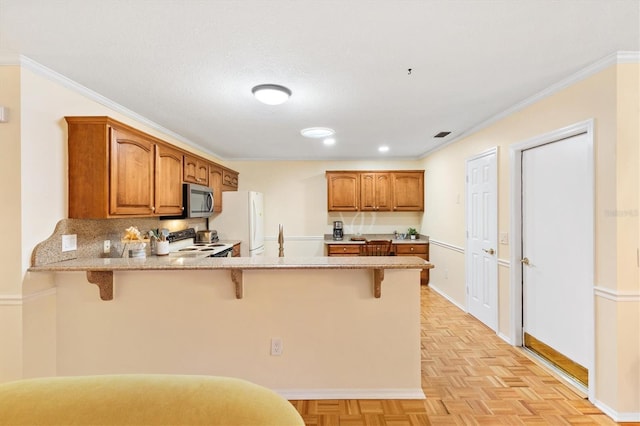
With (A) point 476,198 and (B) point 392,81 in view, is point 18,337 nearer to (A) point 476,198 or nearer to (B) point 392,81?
(B) point 392,81

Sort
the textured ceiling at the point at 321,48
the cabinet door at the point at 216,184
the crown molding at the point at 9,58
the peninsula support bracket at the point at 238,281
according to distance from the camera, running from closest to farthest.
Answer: the textured ceiling at the point at 321,48, the crown molding at the point at 9,58, the peninsula support bracket at the point at 238,281, the cabinet door at the point at 216,184

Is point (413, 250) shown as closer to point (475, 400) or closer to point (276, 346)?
point (475, 400)

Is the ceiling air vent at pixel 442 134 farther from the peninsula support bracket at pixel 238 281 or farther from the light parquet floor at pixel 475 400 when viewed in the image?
the peninsula support bracket at pixel 238 281

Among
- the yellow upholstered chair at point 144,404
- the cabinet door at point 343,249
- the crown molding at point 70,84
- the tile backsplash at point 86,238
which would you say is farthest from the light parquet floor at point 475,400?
the crown molding at point 70,84

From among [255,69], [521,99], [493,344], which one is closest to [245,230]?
[255,69]

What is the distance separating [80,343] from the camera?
228 centimetres

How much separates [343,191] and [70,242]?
13.7 ft

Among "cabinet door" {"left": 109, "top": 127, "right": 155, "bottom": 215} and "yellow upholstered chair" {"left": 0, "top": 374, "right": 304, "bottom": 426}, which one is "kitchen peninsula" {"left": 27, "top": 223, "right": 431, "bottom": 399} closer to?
"cabinet door" {"left": 109, "top": 127, "right": 155, "bottom": 215}

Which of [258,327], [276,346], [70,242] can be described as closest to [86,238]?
[70,242]

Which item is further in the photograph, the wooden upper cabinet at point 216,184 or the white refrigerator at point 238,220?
the white refrigerator at point 238,220

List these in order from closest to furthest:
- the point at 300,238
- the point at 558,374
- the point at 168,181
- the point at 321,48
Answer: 1. the point at 321,48
2. the point at 558,374
3. the point at 168,181
4. the point at 300,238

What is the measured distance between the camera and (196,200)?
4004 mm

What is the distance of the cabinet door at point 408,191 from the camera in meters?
5.78

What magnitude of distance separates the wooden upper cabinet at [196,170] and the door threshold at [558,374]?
416cm
